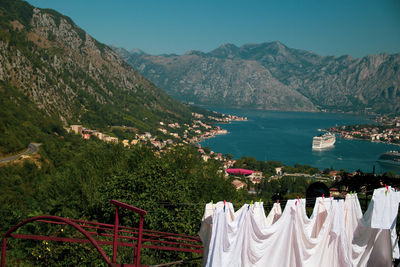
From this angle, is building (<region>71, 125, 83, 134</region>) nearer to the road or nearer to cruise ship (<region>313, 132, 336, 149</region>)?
the road

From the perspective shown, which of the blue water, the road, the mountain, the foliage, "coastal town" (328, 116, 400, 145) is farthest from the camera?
"coastal town" (328, 116, 400, 145)

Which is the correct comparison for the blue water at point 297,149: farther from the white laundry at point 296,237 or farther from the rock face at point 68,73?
the white laundry at point 296,237

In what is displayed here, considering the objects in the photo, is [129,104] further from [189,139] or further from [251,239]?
[251,239]

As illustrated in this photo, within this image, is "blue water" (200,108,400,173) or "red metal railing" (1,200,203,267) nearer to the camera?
"red metal railing" (1,200,203,267)

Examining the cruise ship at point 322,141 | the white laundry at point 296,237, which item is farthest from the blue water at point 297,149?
the white laundry at point 296,237

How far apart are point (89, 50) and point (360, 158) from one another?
74.6 m

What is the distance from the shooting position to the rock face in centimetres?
5253

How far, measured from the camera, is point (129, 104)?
93.3 m

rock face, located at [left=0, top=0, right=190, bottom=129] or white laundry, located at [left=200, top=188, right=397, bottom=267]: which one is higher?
rock face, located at [left=0, top=0, right=190, bottom=129]

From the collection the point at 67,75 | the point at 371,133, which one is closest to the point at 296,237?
the point at 67,75

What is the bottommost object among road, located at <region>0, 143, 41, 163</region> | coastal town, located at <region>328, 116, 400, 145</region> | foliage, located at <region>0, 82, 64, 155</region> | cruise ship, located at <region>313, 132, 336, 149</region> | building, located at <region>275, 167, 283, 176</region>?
building, located at <region>275, 167, 283, 176</region>

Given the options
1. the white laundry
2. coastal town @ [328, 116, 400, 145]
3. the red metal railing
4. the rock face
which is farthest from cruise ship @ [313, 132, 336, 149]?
the white laundry

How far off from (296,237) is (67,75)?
75.1 metres

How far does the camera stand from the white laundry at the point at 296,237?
4.59 meters
